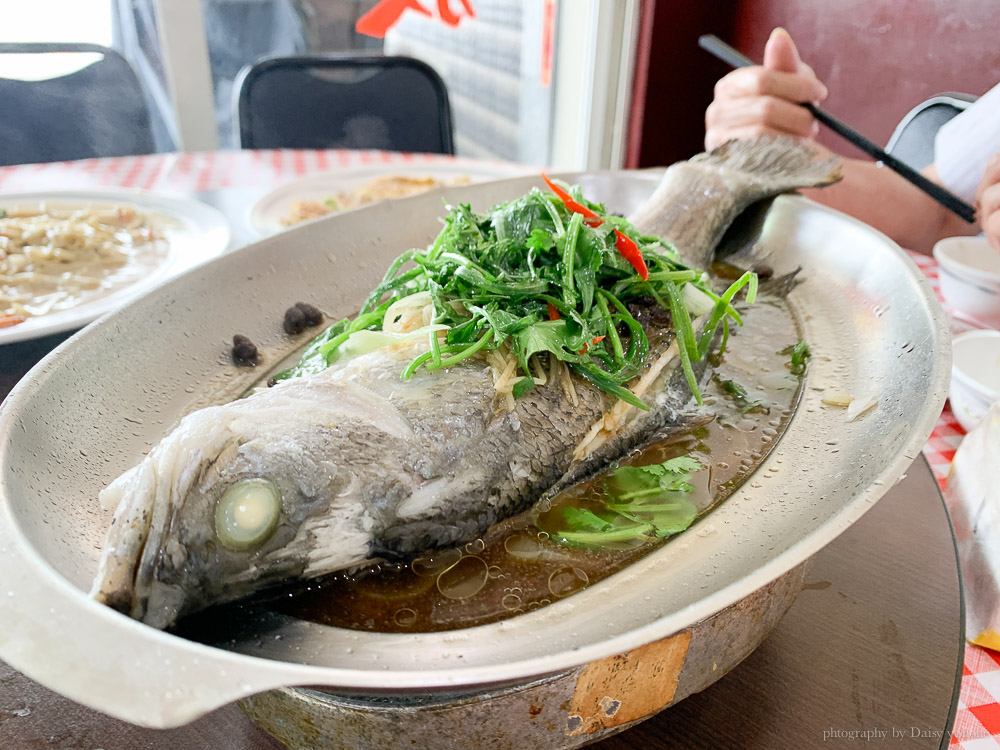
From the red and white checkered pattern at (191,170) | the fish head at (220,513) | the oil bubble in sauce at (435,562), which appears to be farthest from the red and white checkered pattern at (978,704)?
the red and white checkered pattern at (191,170)

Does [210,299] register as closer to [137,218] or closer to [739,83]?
[137,218]

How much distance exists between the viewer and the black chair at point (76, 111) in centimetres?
279

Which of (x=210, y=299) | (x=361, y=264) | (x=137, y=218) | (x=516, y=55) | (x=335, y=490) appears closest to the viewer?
(x=335, y=490)

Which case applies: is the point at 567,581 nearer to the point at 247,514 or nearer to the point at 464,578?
the point at 464,578

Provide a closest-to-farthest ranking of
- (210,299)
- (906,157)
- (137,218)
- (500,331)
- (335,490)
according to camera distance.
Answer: (335,490)
(500,331)
(210,299)
(137,218)
(906,157)

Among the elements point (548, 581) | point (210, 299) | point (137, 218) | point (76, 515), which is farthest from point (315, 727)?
point (137, 218)

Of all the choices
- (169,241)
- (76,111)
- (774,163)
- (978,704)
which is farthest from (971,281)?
(76,111)

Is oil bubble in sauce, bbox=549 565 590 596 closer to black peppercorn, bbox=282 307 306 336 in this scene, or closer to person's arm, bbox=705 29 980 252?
black peppercorn, bbox=282 307 306 336

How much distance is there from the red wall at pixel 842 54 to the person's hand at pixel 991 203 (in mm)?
1540

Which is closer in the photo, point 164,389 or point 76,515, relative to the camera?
point 76,515

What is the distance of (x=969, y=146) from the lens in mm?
2123

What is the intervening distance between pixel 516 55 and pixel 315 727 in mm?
5066

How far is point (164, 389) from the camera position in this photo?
3.84ft

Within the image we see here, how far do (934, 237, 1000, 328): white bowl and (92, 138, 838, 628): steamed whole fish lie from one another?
1035mm
